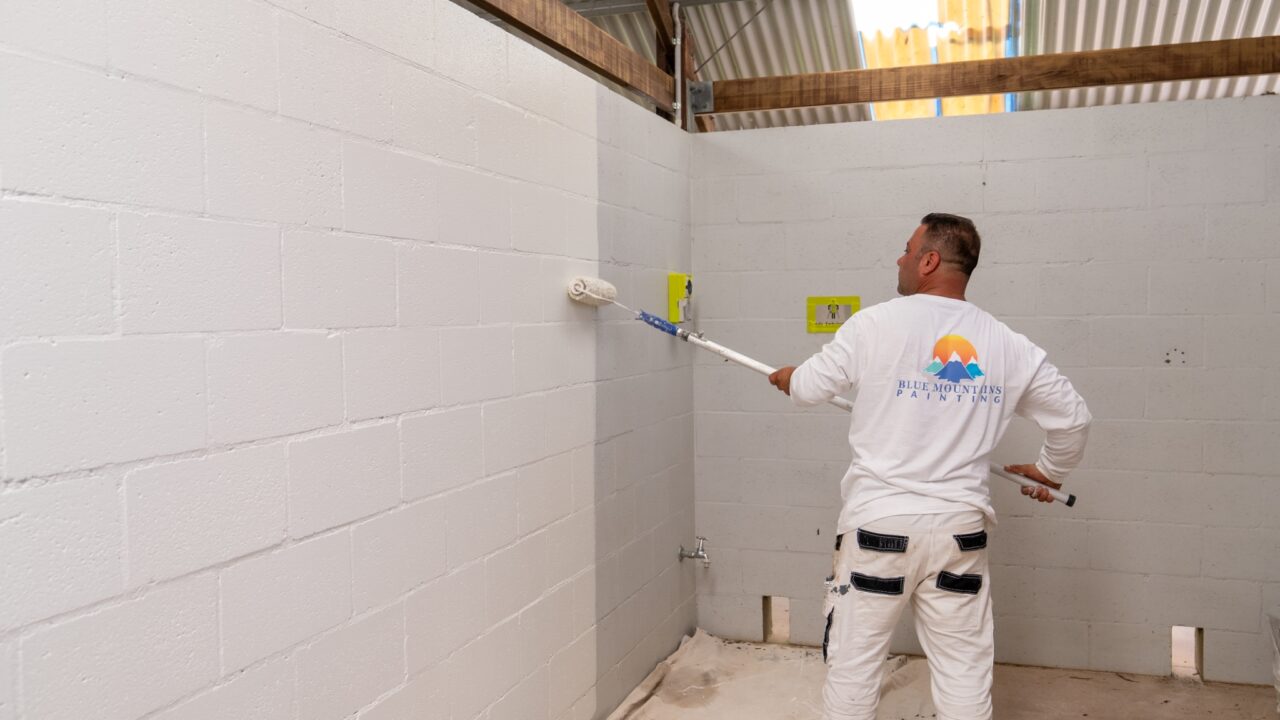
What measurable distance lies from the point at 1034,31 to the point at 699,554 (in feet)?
9.99

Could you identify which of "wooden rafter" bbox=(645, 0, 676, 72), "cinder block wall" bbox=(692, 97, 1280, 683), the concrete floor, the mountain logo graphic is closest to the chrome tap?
"cinder block wall" bbox=(692, 97, 1280, 683)

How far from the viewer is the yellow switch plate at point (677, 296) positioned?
11.9 ft

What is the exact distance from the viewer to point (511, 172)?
2.47 metres

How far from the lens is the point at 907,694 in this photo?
3494mm

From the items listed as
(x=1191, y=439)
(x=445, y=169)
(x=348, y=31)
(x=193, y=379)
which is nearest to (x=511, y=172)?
(x=445, y=169)

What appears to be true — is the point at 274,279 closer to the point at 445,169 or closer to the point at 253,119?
the point at 253,119

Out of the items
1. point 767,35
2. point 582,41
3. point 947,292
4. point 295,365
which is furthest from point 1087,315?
point 295,365

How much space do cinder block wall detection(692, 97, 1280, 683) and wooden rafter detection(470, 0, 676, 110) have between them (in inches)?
15.9

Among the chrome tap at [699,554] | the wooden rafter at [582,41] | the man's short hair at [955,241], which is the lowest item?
the chrome tap at [699,554]

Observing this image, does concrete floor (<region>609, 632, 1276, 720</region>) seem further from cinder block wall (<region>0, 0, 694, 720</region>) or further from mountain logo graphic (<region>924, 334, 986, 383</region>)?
mountain logo graphic (<region>924, 334, 986, 383</region>)

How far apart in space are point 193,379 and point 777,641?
3.05 meters

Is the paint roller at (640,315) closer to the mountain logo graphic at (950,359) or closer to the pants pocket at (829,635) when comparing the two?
the mountain logo graphic at (950,359)

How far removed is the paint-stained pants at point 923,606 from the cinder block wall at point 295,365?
0.83 metres

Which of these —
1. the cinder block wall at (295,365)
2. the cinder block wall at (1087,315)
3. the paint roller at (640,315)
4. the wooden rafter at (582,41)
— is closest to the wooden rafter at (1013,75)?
the cinder block wall at (1087,315)
